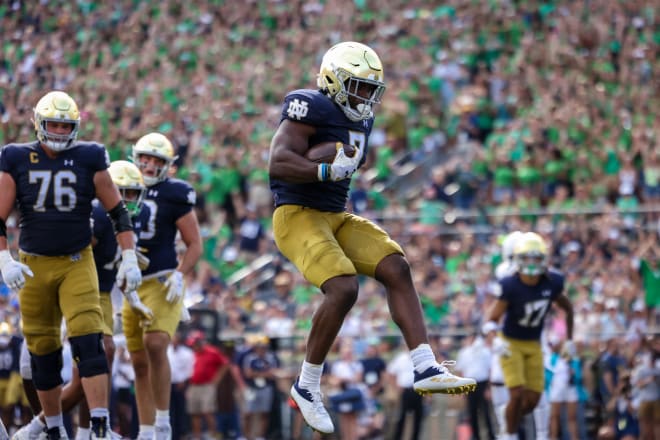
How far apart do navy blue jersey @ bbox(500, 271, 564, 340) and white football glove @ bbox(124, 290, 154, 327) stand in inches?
157

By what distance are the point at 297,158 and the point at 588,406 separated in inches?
306

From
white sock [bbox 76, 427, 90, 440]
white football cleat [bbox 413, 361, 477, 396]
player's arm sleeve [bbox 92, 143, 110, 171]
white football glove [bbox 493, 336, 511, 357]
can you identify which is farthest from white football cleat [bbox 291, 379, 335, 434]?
white football glove [bbox 493, 336, 511, 357]

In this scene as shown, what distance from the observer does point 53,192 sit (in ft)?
30.1

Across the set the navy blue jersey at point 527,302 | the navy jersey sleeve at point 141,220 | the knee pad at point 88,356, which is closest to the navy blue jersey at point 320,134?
the knee pad at point 88,356

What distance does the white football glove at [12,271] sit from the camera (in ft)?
29.3

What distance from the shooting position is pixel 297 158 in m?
8.15

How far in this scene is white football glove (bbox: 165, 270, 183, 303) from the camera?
34.9ft

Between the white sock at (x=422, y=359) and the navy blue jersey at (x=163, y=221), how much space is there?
3.15 m

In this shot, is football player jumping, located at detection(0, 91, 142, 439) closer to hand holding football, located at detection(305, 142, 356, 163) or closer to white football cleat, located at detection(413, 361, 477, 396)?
hand holding football, located at detection(305, 142, 356, 163)

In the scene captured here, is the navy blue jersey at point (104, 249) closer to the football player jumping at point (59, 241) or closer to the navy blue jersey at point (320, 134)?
the football player jumping at point (59, 241)

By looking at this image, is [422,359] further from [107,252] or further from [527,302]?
[527,302]

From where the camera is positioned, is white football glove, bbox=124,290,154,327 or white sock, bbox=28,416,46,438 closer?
white sock, bbox=28,416,46,438

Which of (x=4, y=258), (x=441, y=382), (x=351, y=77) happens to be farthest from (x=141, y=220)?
(x=441, y=382)

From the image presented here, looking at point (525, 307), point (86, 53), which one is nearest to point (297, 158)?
point (525, 307)
